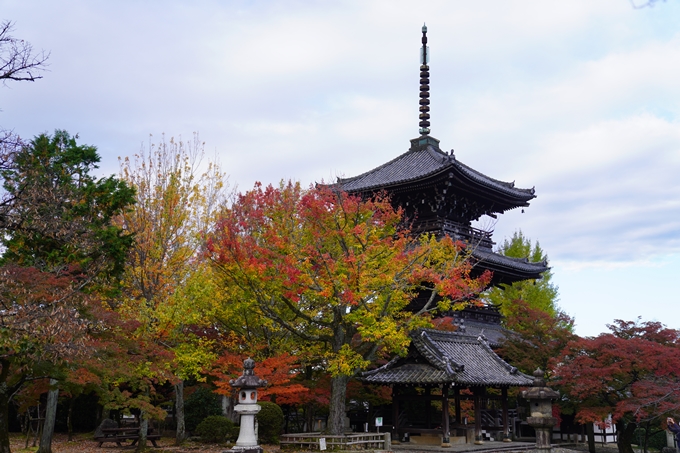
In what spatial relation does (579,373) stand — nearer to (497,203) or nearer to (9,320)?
(497,203)

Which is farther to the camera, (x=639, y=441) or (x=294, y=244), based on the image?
(x=639, y=441)

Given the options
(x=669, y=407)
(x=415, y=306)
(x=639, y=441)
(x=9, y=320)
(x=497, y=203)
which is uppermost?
(x=497, y=203)

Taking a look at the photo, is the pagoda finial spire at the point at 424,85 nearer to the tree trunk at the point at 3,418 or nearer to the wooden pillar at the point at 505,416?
the wooden pillar at the point at 505,416

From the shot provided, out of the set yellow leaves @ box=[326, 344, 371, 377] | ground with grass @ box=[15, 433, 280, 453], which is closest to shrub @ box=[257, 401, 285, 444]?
ground with grass @ box=[15, 433, 280, 453]

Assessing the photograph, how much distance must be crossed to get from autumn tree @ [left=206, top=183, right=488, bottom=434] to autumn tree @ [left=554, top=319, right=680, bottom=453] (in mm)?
5215

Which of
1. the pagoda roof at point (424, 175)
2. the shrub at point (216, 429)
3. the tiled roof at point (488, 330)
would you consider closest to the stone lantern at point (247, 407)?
the shrub at point (216, 429)

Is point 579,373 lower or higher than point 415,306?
lower

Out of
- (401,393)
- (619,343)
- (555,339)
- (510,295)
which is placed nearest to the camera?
(619,343)

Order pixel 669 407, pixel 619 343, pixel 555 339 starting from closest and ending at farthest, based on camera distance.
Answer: pixel 669 407, pixel 619 343, pixel 555 339

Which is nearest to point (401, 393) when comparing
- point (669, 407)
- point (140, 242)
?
point (669, 407)

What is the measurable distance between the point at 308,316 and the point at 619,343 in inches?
463

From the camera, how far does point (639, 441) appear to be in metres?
30.5

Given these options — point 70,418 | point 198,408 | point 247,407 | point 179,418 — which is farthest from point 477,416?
point 70,418

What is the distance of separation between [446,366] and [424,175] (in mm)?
10820
